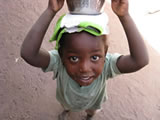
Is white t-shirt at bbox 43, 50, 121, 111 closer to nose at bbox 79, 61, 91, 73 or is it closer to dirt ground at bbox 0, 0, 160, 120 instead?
nose at bbox 79, 61, 91, 73

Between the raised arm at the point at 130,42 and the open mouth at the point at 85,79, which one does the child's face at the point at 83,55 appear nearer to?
the open mouth at the point at 85,79

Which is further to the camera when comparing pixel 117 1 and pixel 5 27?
pixel 5 27

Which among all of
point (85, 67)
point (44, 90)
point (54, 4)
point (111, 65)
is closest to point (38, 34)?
point (54, 4)

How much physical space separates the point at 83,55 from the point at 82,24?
0.45ft

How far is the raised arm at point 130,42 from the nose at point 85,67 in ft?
0.68

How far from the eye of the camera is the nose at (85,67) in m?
1.21

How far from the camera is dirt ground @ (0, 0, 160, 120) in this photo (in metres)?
2.09

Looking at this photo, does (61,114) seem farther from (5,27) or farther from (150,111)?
(5,27)

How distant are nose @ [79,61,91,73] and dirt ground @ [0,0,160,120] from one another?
954 mm

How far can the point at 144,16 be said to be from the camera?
3.21 metres

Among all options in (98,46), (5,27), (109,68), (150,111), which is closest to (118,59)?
(109,68)

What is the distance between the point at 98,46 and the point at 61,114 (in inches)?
39.0

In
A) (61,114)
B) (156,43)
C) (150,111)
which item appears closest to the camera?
(61,114)

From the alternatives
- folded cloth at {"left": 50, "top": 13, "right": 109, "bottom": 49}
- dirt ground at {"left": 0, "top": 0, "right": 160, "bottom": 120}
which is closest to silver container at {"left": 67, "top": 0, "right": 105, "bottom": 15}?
folded cloth at {"left": 50, "top": 13, "right": 109, "bottom": 49}
